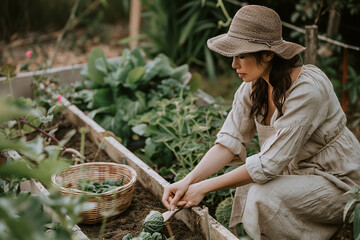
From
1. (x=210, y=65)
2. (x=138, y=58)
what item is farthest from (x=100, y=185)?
(x=210, y=65)

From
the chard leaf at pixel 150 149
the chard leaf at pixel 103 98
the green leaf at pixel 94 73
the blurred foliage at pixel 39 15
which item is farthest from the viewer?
the blurred foliage at pixel 39 15

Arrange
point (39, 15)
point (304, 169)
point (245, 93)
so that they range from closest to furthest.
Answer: point (304, 169) → point (245, 93) → point (39, 15)

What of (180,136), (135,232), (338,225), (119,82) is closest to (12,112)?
(135,232)

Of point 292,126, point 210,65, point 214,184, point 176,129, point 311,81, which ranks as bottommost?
point 210,65

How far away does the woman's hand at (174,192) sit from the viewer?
202cm

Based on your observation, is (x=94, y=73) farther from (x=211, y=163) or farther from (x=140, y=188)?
(x=211, y=163)

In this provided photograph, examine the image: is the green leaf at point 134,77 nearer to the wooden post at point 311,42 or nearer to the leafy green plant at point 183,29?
the wooden post at point 311,42

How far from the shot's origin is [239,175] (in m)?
1.93

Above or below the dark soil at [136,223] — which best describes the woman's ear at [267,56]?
above

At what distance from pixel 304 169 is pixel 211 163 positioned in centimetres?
44

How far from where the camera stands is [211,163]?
213 cm

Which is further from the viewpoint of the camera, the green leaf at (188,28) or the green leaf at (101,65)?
the green leaf at (188,28)

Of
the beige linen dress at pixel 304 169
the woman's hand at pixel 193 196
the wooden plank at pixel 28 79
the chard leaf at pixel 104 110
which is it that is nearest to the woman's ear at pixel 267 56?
the beige linen dress at pixel 304 169

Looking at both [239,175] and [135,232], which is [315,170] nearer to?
[239,175]
